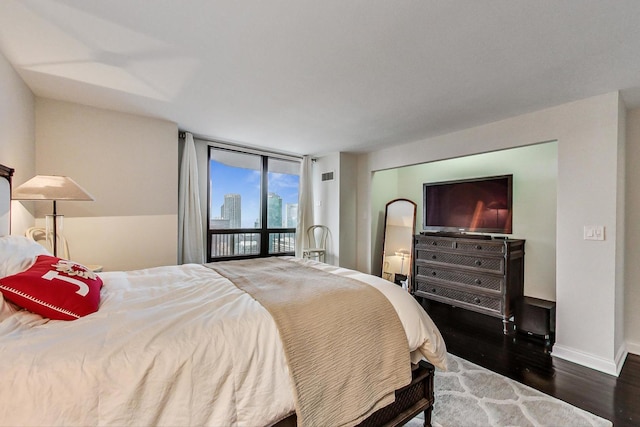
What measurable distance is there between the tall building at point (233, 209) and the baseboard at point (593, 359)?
4190 millimetres

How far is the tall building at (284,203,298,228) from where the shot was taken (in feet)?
16.3

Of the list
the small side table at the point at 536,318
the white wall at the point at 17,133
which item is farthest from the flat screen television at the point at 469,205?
the white wall at the point at 17,133

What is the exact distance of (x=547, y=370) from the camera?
2277mm

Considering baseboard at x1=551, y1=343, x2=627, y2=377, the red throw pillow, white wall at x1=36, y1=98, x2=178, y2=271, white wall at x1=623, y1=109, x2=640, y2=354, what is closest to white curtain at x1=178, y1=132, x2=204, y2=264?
white wall at x1=36, y1=98, x2=178, y2=271

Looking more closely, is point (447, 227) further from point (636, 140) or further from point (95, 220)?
point (95, 220)

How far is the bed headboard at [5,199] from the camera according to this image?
72.5 inches

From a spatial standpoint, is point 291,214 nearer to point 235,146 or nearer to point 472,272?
point 235,146

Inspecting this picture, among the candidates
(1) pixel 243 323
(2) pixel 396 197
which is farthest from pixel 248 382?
(2) pixel 396 197

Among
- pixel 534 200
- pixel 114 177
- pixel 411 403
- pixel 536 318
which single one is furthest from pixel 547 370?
pixel 114 177

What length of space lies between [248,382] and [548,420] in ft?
6.32

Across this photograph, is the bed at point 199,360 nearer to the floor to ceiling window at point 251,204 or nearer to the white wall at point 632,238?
the white wall at point 632,238

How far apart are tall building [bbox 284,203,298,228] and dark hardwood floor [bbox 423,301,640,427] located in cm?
286

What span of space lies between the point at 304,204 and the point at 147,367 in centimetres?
398

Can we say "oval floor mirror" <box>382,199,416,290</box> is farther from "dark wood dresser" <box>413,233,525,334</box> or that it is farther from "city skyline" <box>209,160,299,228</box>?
"city skyline" <box>209,160,299,228</box>
